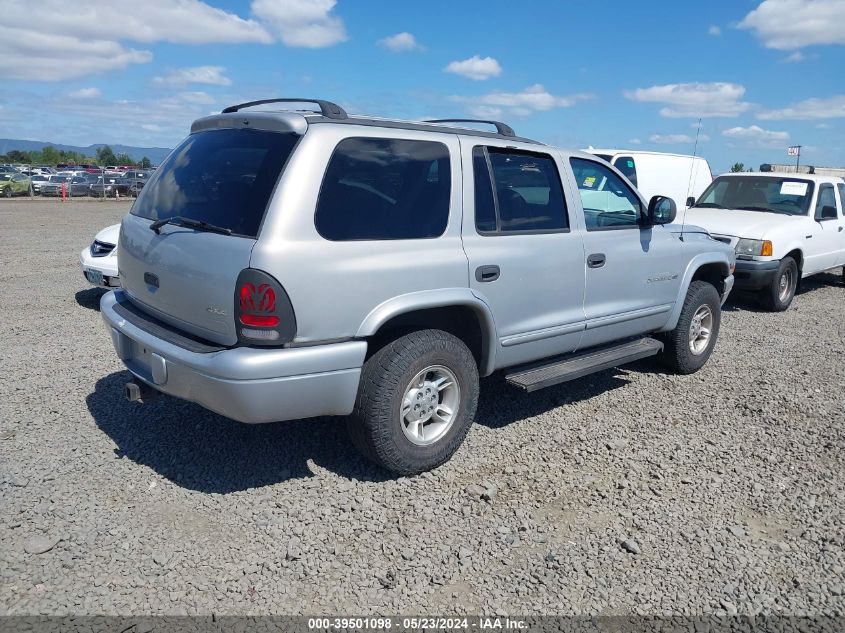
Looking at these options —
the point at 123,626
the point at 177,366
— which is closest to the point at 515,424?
the point at 177,366

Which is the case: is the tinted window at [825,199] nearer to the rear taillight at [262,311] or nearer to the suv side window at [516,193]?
the suv side window at [516,193]

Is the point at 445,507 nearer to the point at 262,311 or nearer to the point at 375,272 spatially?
the point at 375,272

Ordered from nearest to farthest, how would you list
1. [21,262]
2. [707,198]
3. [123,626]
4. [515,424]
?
[123,626] → [515,424] → [707,198] → [21,262]

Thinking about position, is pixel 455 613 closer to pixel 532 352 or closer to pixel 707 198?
pixel 532 352

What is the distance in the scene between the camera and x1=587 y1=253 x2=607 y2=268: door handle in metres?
4.65

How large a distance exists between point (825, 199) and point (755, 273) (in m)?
2.43

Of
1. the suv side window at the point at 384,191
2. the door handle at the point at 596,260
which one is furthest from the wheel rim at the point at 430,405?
the door handle at the point at 596,260

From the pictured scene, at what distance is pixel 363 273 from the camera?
3.40m

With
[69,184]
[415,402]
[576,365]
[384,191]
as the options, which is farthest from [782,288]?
[69,184]

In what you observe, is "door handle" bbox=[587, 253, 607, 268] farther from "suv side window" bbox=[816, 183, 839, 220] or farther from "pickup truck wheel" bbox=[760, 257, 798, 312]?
"suv side window" bbox=[816, 183, 839, 220]

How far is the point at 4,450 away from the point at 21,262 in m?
Result: 8.42

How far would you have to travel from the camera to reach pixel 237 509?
3.55 metres

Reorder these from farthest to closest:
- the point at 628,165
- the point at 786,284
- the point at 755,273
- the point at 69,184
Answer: the point at 69,184, the point at 628,165, the point at 786,284, the point at 755,273

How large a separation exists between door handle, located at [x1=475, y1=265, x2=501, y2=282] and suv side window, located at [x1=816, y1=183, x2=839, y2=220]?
25.0ft
